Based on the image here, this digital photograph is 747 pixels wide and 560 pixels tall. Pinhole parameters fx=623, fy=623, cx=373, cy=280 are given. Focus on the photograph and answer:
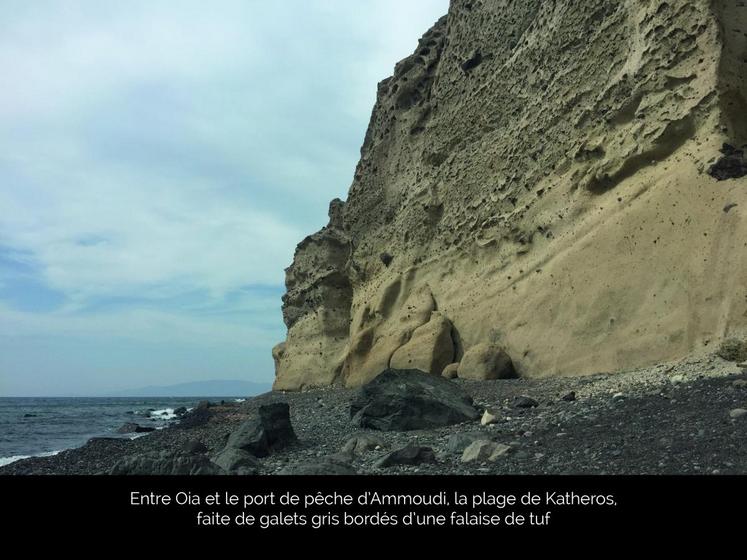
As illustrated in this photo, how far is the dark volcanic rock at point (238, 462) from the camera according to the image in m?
8.27

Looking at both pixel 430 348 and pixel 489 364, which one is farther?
pixel 430 348

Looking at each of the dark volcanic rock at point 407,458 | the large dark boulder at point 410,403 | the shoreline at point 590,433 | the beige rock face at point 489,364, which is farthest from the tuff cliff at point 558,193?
the dark volcanic rock at point 407,458

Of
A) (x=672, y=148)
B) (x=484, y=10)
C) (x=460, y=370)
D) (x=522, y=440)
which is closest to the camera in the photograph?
(x=522, y=440)

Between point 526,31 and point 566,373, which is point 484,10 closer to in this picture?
point 526,31

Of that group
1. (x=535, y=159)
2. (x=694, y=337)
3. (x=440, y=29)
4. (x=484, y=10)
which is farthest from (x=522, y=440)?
(x=440, y=29)

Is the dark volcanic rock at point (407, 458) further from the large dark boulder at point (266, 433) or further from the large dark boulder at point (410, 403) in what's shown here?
the large dark boulder at point (266, 433)

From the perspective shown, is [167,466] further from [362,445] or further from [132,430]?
[132,430]

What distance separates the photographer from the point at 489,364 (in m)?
16.6

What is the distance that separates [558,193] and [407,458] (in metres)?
11.6

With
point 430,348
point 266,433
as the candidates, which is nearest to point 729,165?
point 430,348

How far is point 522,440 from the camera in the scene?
7961 mm

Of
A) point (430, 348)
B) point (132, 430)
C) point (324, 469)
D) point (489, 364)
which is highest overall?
point (430, 348)
